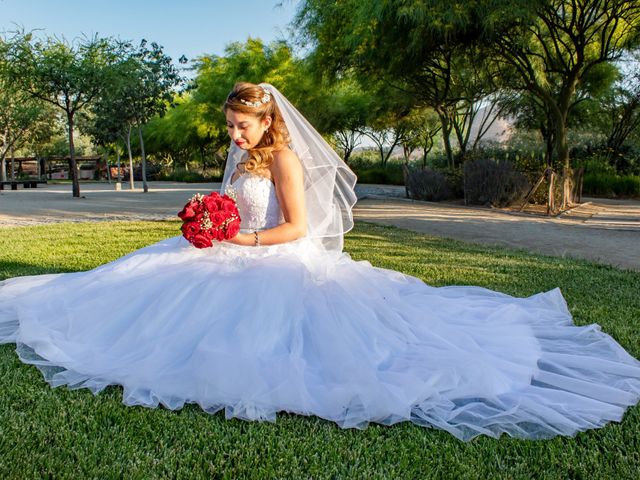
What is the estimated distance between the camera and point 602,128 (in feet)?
87.5

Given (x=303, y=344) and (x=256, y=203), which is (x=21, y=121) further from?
(x=303, y=344)

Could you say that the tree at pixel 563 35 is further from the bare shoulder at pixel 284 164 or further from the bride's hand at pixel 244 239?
the bride's hand at pixel 244 239

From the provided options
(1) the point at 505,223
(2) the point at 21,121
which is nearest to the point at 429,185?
(1) the point at 505,223

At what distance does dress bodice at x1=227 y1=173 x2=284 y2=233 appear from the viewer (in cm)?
314

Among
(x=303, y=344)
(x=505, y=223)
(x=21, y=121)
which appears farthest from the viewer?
(x=21, y=121)

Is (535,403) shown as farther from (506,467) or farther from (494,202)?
(494,202)

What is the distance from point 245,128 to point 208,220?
2.19ft

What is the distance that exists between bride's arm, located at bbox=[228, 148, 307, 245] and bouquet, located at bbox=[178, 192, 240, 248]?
211mm

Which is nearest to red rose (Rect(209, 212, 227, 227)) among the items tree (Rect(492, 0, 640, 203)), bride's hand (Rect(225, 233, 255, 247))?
bride's hand (Rect(225, 233, 255, 247))

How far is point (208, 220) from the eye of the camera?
9.18ft

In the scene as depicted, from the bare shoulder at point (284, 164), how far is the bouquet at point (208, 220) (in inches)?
15.9

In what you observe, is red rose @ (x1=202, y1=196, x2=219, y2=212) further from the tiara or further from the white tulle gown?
the tiara

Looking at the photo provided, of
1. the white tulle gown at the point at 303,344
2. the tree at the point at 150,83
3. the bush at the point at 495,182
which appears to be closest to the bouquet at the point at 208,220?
the white tulle gown at the point at 303,344

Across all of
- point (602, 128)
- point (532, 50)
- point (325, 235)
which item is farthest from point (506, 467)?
point (602, 128)
